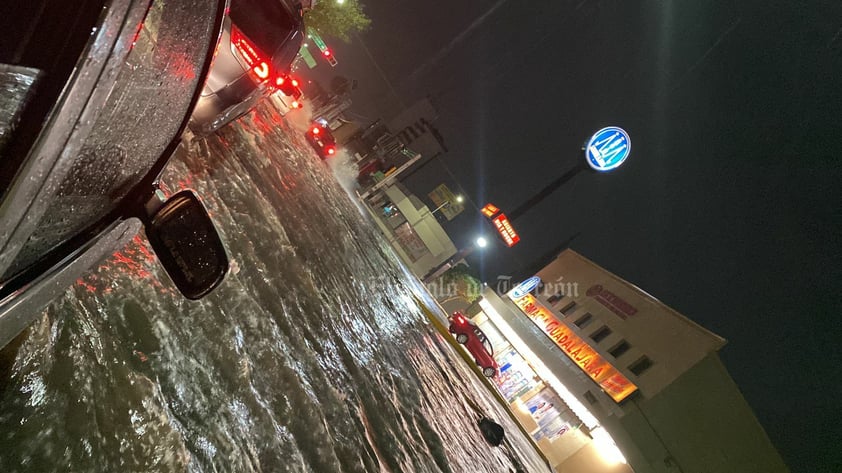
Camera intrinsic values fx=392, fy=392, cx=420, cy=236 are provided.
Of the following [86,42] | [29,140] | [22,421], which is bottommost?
[22,421]

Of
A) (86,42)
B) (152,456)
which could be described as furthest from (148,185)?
(152,456)

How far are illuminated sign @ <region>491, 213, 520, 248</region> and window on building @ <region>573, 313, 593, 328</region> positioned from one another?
6.07m

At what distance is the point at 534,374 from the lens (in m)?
20.9

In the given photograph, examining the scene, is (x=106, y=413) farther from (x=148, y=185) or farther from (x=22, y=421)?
(x=148, y=185)

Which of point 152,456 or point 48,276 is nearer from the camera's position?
point 48,276

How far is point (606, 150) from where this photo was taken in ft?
68.4

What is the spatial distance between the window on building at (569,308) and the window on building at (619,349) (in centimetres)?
440

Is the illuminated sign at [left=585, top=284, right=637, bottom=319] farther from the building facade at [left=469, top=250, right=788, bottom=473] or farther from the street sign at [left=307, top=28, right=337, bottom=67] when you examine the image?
the street sign at [left=307, top=28, right=337, bottom=67]

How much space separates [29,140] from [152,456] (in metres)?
1.51

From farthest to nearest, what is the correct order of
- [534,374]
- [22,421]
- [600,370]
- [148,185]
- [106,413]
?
[534,374] → [600,370] → [148,185] → [106,413] → [22,421]

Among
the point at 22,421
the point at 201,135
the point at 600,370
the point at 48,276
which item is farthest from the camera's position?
the point at 600,370

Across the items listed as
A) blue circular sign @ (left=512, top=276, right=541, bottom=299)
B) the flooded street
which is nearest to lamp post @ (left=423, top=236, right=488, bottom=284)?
blue circular sign @ (left=512, top=276, right=541, bottom=299)

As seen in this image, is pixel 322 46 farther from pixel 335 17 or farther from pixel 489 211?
pixel 489 211

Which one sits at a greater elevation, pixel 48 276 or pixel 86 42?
pixel 86 42
